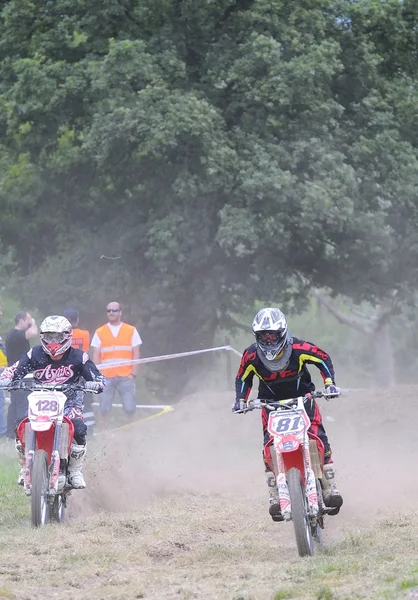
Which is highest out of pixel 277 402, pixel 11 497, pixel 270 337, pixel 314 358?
pixel 270 337

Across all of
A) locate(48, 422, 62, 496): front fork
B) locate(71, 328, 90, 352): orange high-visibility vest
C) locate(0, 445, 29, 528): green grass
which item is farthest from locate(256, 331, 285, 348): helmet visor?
locate(71, 328, 90, 352): orange high-visibility vest

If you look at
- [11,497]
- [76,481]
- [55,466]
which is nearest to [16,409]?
[11,497]

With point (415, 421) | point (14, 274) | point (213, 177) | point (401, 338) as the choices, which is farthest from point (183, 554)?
point (401, 338)

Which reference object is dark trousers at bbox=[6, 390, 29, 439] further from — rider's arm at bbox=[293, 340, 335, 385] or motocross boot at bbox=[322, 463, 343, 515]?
motocross boot at bbox=[322, 463, 343, 515]

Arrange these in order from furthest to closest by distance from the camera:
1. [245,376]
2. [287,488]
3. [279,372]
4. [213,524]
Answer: [213,524] < [245,376] < [279,372] < [287,488]

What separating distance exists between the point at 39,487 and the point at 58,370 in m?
1.29

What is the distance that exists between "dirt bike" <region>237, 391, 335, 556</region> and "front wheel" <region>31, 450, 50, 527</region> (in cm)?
214

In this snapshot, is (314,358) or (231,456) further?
(231,456)

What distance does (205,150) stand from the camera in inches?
871

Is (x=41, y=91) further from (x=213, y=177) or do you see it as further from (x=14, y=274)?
(x=14, y=274)

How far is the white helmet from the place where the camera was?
8547 mm

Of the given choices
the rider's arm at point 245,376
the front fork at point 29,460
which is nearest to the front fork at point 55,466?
the front fork at point 29,460

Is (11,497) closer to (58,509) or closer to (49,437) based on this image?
(58,509)

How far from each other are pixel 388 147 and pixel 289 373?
15338 millimetres
